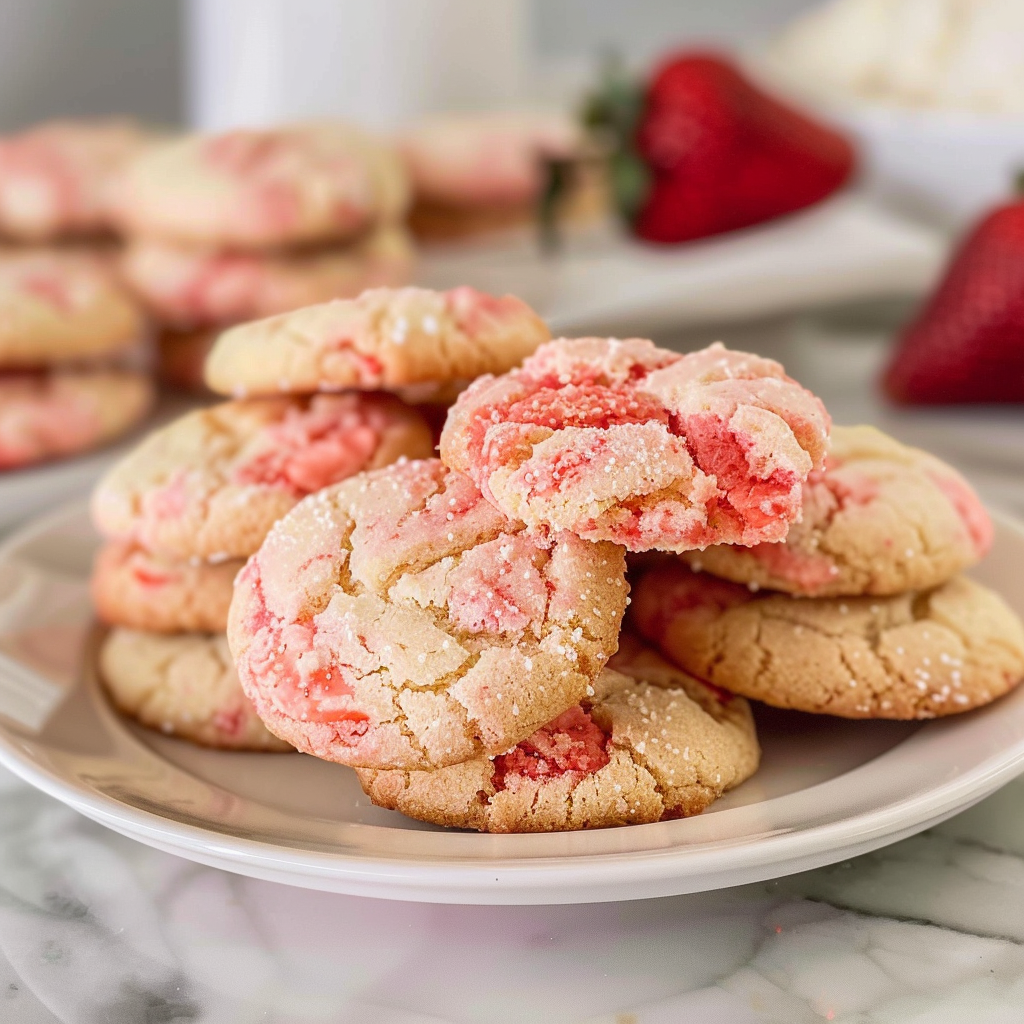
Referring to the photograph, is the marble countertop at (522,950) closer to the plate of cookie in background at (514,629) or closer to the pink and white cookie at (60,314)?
the plate of cookie in background at (514,629)

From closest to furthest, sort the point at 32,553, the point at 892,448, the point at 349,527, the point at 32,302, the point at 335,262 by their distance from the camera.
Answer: the point at 349,527 → the point at 892,448 → the point at 32,553 → the point at 32,302 → the point at 335,262

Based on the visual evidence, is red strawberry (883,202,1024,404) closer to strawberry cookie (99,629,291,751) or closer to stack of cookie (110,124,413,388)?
stack of cookie (110,124,413,388)

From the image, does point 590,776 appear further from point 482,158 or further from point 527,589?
point 482,158

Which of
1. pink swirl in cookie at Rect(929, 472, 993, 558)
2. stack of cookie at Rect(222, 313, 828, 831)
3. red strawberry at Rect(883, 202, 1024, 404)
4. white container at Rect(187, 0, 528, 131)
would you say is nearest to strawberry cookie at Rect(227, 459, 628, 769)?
stack of cookie at Rect(222, 313, 828, 831)

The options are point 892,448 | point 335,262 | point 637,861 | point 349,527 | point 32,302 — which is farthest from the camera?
point 335,262

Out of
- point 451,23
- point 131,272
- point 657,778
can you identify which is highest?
point 451,23

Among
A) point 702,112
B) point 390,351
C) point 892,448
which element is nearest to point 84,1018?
point 390,351

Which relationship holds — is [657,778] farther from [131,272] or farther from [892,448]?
[131,272]
